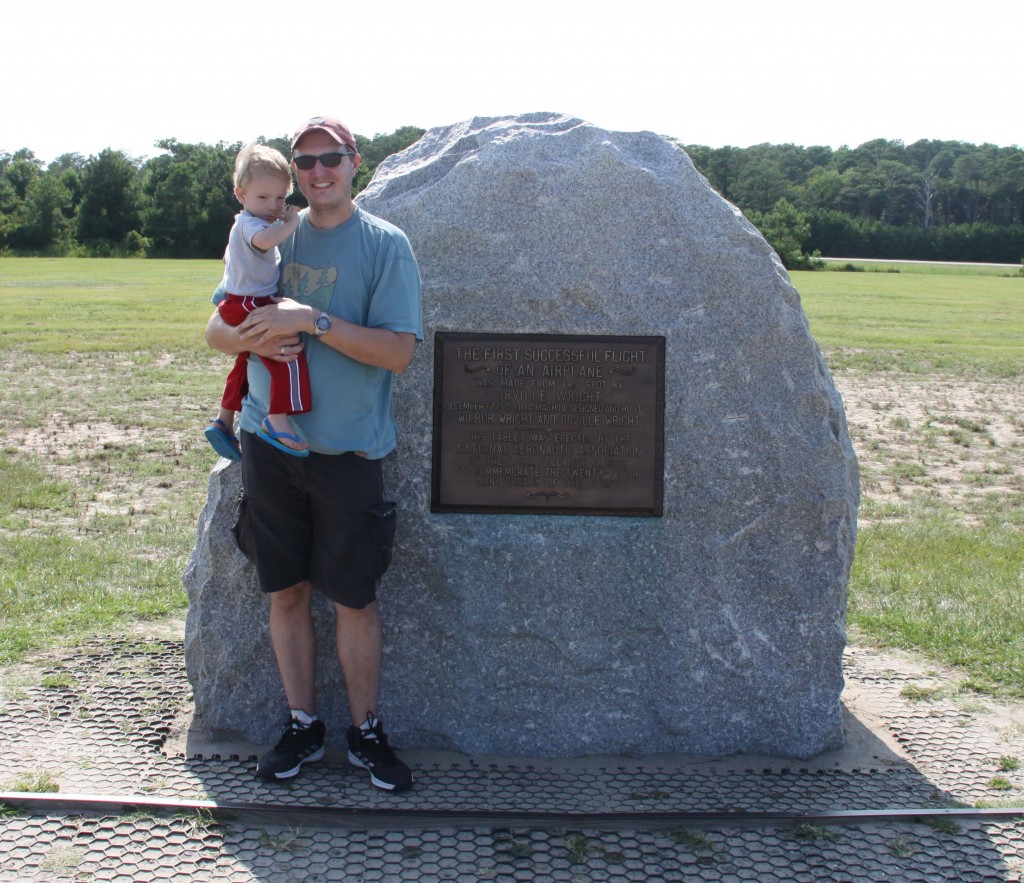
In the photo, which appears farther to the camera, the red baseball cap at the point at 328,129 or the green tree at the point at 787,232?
the green tree at the point at 787,232

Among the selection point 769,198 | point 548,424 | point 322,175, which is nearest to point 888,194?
point 769,198

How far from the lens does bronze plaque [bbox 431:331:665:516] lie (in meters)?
4.04

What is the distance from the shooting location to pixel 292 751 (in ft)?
12.5

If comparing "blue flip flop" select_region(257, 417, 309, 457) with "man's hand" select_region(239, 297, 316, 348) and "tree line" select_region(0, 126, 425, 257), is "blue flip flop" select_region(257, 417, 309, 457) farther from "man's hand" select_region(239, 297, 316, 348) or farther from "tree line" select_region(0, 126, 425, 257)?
"tree line" select_region(0, 126, 425, 257)

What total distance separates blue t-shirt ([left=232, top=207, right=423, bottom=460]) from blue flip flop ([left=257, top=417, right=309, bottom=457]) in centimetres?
4

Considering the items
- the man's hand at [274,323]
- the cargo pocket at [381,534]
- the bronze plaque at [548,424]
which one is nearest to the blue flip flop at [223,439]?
the man's hand at [274,323]

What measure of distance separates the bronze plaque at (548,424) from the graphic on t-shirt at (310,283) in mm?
619

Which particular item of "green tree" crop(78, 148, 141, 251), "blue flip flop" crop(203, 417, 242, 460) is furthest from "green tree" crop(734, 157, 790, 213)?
"blue flip flop" crop(203, 417, 242, 460)

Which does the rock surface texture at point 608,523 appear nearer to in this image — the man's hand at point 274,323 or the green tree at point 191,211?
the man's hand at point 274,323

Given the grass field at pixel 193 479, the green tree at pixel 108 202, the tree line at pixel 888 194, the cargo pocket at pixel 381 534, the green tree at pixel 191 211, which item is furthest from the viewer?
the tree line at pixel 888 194

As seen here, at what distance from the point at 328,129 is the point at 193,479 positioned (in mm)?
5180

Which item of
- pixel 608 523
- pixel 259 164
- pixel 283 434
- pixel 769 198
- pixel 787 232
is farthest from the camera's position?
pixel 769 198

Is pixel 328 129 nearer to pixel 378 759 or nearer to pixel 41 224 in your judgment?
pixel 378 759

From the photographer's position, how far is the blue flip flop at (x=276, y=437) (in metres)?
3.42
